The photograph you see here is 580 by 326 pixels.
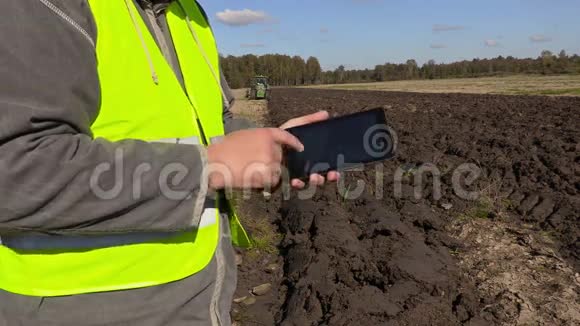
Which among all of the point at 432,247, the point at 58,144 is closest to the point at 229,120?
the point at 58,144

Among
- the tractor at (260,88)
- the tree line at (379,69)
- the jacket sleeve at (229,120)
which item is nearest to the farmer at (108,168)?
the jacket sleeve at (229,120)

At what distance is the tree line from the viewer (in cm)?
8519

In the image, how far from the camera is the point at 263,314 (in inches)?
177

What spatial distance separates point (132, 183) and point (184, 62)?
0.56 meters

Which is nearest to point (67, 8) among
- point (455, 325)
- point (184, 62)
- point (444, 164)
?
point (184, 62)

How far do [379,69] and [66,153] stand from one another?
409ft

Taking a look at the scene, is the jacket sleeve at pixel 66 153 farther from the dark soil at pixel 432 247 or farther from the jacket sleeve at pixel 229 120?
the dark soil at pixel 432 247

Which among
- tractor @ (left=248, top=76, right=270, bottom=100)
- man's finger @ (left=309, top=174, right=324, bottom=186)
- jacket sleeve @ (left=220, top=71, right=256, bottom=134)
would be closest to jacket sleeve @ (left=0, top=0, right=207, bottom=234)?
man's finger @ (left=309, top=174, right=324, bottom=186)

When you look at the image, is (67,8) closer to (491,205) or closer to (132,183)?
(132,183)

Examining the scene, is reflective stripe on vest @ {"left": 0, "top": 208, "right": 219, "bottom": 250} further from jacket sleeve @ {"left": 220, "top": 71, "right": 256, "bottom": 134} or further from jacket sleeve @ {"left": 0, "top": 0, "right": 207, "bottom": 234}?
jacket sleeve @ {"left": 220, "top": 71, "right": 256, "bottom": 134}

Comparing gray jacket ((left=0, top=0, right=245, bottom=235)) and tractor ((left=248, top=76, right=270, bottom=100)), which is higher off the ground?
gray jacket ((left=0, top=0, right=245, bottom=235))

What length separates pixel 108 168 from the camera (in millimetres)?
1044

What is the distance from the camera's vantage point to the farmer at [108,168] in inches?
37.7
